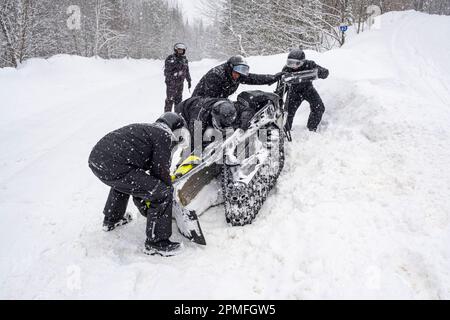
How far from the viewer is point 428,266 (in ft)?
8.45

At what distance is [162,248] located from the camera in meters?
3.18

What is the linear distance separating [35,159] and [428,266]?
6.22m

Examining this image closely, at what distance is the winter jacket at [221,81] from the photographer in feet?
16.6

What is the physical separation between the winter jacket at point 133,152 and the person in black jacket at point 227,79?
80.5 inches

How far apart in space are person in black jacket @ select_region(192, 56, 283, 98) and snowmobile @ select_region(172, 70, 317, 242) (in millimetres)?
483

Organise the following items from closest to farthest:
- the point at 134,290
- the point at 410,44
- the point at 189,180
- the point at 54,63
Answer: the point at 134,290 < the point at 189,180 < the point at 410,44 < the point at 54,63

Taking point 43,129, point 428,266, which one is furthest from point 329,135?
point 43,129

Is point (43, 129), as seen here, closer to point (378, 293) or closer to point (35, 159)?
point (35, 159)

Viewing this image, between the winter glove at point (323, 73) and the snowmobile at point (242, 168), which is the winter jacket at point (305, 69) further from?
the snowmobile at point (242, 168)

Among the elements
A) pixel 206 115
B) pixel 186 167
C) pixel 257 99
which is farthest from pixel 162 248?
pixel 257 99

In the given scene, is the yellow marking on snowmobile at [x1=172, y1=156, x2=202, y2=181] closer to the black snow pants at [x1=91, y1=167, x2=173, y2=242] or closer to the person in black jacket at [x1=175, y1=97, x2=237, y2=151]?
the black snow pants at [x1=91, y1=167, x2=173, y2=242]

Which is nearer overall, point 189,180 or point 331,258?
point 331,258

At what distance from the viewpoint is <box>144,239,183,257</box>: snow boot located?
3.17 m

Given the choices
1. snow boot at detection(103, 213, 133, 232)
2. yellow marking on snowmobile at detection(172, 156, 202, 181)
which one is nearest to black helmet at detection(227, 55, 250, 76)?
yellow marking on snowmobile at detection(172, 156, 202, 181)
